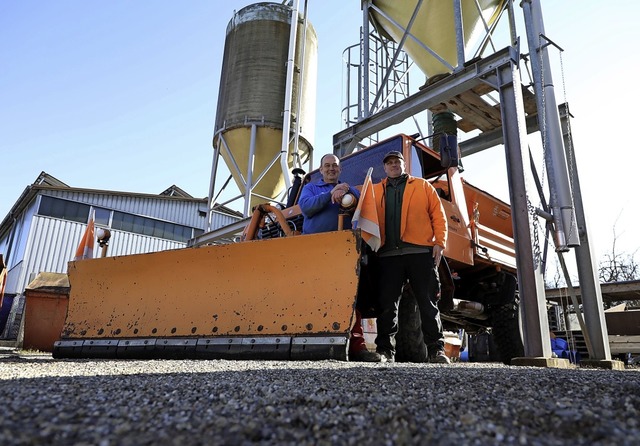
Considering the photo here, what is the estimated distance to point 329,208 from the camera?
4148 mm

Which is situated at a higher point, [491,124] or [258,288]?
[491,124]

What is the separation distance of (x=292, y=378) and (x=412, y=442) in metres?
1.13

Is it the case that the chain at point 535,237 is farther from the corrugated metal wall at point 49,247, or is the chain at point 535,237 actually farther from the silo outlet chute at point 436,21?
the corrugated metal wall at point 49,247

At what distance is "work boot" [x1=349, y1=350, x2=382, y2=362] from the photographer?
3.44 meters

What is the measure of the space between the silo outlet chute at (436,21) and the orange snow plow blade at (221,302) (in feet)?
15.9

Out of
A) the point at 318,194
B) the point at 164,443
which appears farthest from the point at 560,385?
the point at 318,194

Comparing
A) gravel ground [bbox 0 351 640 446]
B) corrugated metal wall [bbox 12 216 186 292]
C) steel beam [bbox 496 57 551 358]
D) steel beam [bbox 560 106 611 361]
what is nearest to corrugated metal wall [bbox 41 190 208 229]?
corrugated metal wall [bbox 12 216 186 292]

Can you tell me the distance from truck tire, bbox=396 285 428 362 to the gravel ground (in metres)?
2.00

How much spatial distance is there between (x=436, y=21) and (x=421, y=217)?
15.5 feet

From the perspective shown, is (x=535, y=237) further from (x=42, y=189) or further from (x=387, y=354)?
(x=42, y=189)

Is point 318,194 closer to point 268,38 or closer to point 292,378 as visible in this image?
point 292,378

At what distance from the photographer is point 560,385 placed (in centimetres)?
205

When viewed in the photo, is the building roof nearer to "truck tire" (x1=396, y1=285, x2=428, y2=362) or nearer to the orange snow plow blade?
the orange snow plow blade

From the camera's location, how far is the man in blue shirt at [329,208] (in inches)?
142
